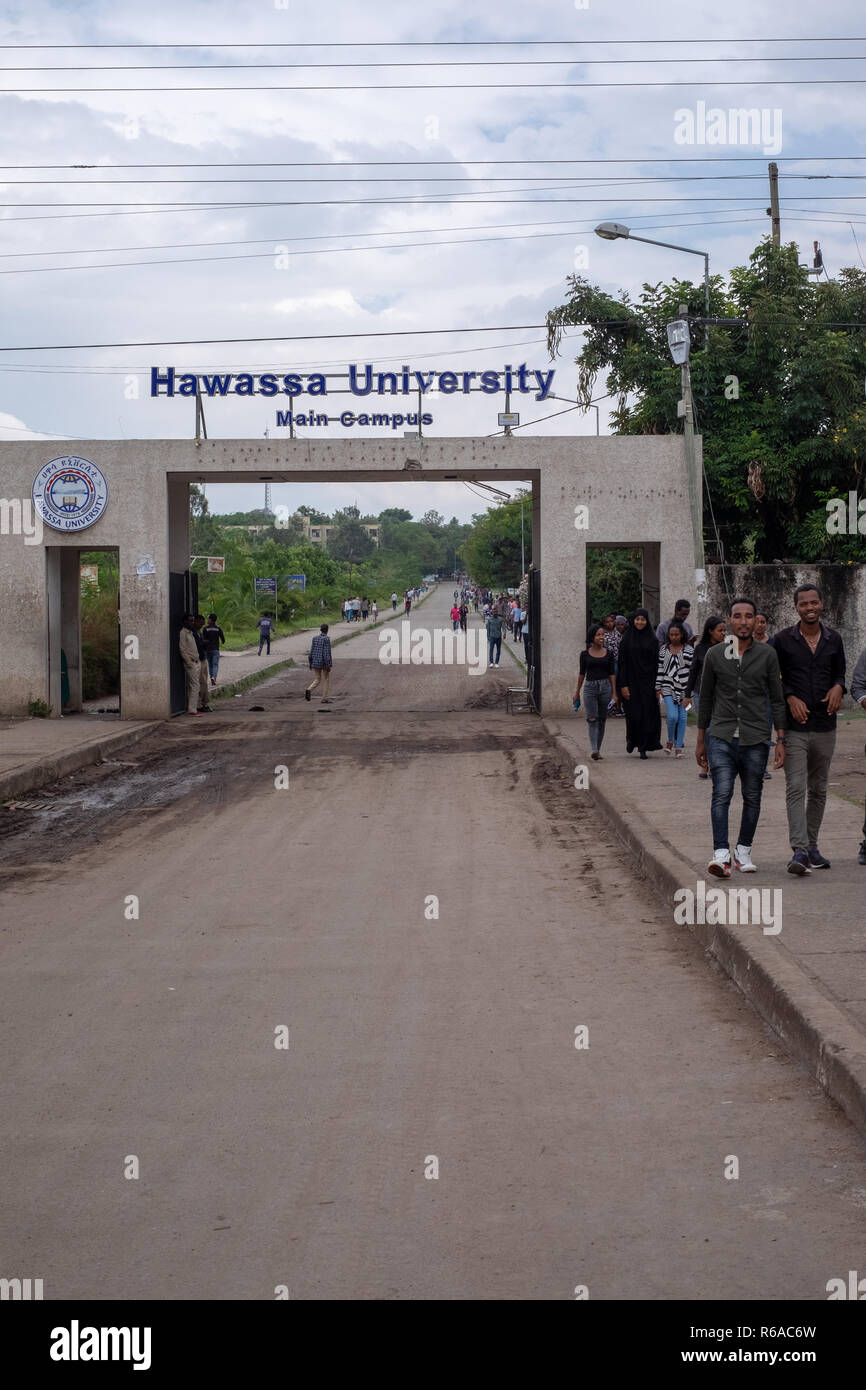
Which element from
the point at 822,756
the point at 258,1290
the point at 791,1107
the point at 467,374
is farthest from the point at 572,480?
the point at 258,1290

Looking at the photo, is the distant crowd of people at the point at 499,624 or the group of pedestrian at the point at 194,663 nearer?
the group of pedestrian at the point at 194,663

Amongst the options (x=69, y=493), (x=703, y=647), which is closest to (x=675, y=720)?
(x=703, y=647)

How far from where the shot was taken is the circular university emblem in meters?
23.7

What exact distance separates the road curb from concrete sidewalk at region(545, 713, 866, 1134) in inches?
247

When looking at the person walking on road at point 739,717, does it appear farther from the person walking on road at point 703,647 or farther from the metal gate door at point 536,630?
the metal gate door at point 536,630

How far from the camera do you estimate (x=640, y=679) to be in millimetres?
16484

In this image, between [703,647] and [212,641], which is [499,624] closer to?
[212,641]

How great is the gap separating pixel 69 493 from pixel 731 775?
1711 cm

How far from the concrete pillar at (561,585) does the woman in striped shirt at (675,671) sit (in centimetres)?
657

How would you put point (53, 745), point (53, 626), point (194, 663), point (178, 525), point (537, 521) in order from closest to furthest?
point (53, 745), point (53, 626), point (194, 663), point (537, 521), point (178, 525)

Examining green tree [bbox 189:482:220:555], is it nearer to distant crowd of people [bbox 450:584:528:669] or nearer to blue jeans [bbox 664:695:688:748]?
distant crowd of people [bbox 450:584:528:669]

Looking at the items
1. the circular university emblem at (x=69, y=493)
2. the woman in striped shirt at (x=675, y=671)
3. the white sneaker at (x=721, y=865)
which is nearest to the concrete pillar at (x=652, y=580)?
the woman in striped shirt at (x=675, y=671)

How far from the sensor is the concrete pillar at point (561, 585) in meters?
23.6

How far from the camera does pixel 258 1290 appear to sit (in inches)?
157
